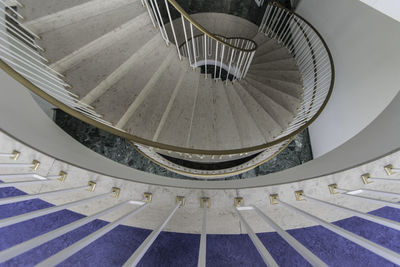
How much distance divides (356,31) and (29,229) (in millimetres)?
6663

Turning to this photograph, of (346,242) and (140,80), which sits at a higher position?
(140,80)

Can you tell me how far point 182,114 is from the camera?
349 cm

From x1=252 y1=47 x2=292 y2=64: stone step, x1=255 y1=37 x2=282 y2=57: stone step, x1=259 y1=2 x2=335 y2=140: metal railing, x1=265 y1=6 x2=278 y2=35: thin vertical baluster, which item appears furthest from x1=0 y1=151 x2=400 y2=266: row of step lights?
x1=265 y1=6 x2=278 y2=35: thin vertical baluster

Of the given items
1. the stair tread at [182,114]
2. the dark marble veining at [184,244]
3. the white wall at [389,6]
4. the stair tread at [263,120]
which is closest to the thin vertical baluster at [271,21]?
the stair tread at [263,120]

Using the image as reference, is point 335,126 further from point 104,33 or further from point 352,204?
point 104,33

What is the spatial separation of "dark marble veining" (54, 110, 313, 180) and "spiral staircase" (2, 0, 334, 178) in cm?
46

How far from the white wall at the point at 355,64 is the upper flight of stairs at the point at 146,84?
0.90 meters

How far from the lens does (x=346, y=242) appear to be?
3.58 meters

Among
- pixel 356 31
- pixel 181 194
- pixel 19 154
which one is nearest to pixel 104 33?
pixel 19 154

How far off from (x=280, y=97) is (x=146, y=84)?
265 cm

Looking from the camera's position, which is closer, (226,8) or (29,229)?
(29,229)

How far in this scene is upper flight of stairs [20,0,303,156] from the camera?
2549 millimetres

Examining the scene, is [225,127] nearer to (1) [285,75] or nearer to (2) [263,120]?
(2) [263,120]

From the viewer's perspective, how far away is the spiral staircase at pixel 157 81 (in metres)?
2.47
